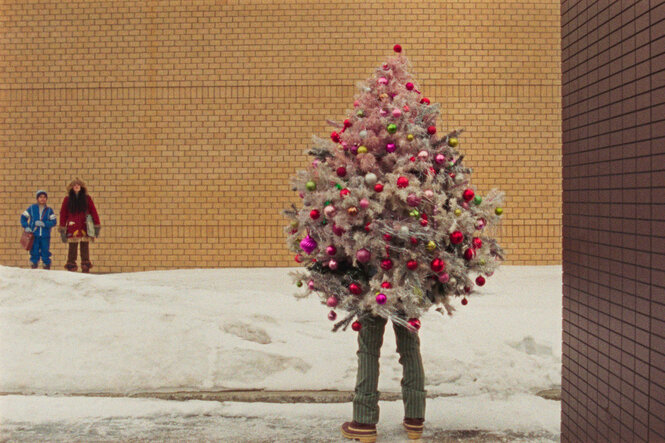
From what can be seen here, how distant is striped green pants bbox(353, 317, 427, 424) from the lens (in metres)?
5.10

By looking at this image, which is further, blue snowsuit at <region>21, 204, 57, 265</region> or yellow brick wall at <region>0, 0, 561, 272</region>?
yellow brick wall at <region>0, 0, 561, 272</region>

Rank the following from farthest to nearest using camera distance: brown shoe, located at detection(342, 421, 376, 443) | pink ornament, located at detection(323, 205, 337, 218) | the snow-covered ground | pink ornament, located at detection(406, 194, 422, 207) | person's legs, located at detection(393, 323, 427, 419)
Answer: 1. the snow-covered ground
2. person's legs, located at detection(393, 323, 427, 419)
3. brown shoe, located at detection(342, 421, 376, 443)
4. pink ornament, located at detection(323, 205, 337, 218)
5. pink ornament, located at detection(406, 194, 422, 207)

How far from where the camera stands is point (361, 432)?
5.07 metres

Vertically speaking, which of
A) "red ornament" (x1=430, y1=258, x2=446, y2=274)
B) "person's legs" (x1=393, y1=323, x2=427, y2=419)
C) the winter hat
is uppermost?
the winter hat

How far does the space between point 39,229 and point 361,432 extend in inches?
416

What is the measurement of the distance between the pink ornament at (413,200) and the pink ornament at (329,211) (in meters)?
0.49

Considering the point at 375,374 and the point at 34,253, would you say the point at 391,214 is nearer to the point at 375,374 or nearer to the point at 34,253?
the point at 375,374

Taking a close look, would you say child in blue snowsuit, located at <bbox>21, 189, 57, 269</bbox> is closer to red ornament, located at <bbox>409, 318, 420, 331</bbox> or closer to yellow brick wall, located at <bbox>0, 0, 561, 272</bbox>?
yellow brick wall, located at <bbox>0, 0, 561, 272</bbox>

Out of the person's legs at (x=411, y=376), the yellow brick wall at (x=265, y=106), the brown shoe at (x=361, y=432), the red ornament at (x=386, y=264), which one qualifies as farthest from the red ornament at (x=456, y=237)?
the yellow brick wall at (x=265, y=106)

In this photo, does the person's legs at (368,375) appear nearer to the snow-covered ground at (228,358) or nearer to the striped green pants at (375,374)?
the striped green pants at (375,374)

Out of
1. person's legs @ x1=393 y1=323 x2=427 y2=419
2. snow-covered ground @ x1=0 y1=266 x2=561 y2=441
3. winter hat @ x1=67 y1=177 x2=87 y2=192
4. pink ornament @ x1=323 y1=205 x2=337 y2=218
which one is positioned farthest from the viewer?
winter hat @ x1=67 y1=177 x2=87 y2=192

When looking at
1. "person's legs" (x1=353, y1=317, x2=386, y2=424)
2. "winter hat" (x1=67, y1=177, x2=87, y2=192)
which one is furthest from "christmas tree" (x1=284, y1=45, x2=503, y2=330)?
"winter hat" (x1=67, y1=177, x2=87, y2=192)

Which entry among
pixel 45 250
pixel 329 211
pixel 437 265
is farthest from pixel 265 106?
pixel 437 265

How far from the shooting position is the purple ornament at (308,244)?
5.14 metres
